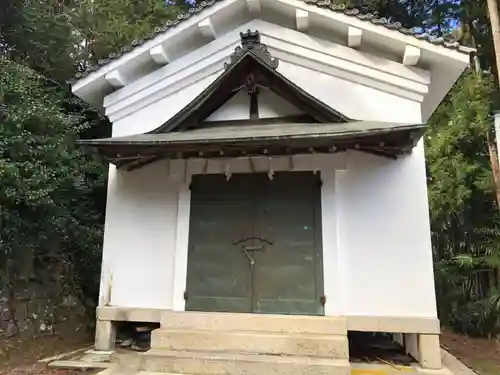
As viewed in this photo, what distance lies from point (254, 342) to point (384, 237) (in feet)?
7.07

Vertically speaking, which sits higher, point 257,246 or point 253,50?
point 253,50

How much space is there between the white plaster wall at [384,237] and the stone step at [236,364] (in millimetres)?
1280

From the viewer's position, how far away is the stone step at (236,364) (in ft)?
13.9

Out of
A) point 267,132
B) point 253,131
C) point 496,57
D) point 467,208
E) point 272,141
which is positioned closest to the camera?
point 272,141

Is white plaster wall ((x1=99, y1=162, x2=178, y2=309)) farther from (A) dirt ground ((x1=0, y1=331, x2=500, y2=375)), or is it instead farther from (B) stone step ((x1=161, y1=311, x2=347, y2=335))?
(A) dirt ground ((x1=0, y1=331, x2=500, y2=375))

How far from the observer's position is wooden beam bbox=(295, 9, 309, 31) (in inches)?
238

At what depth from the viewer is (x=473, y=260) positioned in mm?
8820

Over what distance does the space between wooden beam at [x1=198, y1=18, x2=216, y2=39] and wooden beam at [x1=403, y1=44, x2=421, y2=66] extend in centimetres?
281

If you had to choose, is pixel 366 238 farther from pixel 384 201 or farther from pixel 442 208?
pixel 442 208

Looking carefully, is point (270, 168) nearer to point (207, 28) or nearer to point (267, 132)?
point (267, 132)

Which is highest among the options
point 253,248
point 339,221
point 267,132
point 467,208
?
point 267,132

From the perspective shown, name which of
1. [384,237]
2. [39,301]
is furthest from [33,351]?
[384,237]

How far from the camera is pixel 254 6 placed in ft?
21.1

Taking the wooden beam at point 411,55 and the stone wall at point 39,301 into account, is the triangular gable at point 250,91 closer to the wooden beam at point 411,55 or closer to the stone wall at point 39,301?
the wooden beam at point 411,55
